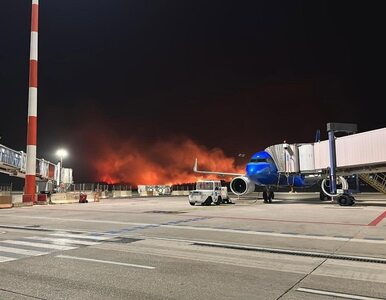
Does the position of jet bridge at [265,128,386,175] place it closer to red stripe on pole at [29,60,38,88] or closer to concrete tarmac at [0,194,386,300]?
concrete tarmac at [0,194,386,300]

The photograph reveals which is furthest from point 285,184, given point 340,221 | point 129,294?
point 129,294

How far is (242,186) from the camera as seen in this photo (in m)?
37.8

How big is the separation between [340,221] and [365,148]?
37.9ft

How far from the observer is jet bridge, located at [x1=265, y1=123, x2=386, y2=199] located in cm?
2747

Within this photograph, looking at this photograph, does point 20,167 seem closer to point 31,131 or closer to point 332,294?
point 31,131

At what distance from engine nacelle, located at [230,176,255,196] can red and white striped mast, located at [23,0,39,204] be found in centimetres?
2129

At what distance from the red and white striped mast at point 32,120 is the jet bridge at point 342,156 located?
25.3m

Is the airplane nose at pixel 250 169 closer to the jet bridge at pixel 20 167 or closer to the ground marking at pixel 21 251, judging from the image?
the jet bridge at pixel 20 167

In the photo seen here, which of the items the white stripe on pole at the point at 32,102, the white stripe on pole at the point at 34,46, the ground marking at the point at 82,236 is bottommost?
the ground marking at the point at 82,236

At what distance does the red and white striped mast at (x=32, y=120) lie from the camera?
38406 millimetres

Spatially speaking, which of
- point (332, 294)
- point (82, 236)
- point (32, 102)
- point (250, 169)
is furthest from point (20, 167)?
point (332, 294)

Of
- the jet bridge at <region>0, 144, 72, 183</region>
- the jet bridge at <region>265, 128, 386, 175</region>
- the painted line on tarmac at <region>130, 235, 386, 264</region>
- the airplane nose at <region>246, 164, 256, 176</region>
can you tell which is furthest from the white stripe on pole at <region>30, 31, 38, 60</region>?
the painted line on tarmac at <region>130, 235, 386, 264</region>

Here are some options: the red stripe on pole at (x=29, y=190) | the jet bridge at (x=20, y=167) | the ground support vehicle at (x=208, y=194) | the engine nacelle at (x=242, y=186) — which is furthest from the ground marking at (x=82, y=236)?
the red stripe on pole at (x=29, y=190)

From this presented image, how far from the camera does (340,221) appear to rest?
1894cm
